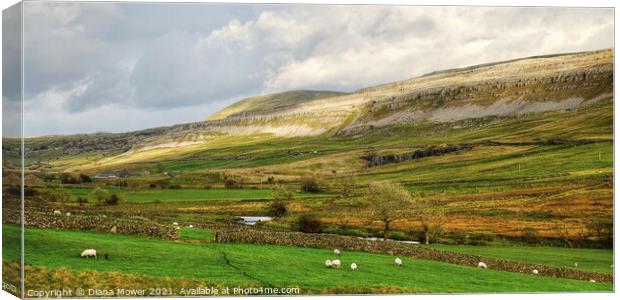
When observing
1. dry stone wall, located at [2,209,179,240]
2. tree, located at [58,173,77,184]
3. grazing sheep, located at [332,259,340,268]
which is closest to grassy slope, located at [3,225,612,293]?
grazing sheep, located at [332,259,340,268]

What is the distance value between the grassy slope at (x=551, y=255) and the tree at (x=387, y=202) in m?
2.27

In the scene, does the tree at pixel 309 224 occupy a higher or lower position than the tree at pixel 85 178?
lower

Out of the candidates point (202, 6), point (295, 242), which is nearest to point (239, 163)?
point (295, 242)

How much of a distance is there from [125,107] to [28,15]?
6039 mm

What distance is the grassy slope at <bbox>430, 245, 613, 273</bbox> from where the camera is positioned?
34.2m

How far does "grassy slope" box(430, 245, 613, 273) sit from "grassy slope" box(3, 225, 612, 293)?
212 centimetres

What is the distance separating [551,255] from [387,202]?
7605mm

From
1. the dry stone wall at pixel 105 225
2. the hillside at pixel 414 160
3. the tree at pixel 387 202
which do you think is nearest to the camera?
the dry stone wall at pixel 105 225

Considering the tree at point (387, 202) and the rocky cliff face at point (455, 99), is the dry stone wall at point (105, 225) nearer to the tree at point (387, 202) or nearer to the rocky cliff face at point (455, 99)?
the rocky cliff face at point (455, 99)

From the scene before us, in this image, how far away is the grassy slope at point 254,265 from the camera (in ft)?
92.8

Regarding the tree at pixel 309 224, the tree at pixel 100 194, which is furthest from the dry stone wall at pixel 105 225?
the tree at pixel 309 224

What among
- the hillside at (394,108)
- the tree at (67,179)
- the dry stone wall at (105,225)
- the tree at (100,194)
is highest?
the hillside at (394,108)

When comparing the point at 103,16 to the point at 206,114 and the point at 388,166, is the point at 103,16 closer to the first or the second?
the point at 206,114

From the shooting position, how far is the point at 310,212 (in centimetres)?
3756
